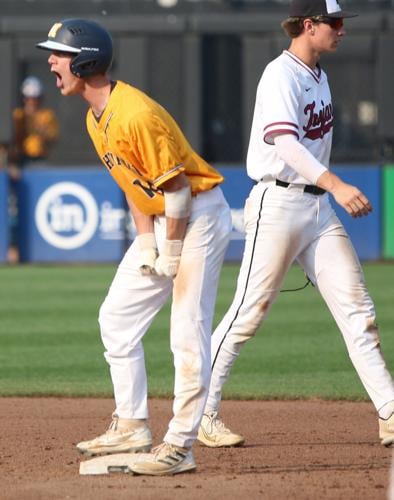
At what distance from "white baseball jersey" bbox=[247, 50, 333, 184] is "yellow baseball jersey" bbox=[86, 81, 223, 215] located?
48 cm

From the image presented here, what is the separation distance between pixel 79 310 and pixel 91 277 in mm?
3075

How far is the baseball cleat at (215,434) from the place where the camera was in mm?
6578

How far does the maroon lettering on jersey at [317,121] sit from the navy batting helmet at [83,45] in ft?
3.47

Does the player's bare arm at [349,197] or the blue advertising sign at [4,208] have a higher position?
the player's bare arm at [349,197]

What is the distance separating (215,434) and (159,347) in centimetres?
383

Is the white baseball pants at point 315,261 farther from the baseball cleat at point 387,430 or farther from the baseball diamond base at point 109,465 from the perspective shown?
the baseball diamond base at point 109,465

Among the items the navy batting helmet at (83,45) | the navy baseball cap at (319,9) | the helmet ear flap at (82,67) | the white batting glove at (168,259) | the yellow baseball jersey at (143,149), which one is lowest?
the white batting glove at (168,259)

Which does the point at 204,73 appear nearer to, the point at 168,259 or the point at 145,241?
the point at 145,241

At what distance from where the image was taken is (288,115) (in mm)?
6066

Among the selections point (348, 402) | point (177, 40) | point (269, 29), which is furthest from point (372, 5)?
point (348, 402)

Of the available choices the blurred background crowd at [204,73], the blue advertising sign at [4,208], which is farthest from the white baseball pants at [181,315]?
the blurred background crowd at [204,73]

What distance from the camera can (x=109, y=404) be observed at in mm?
8125

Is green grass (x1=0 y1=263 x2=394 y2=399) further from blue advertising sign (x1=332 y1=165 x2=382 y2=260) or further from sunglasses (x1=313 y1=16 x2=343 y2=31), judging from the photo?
sunglasses (x1=313 y1=16 x2=343 y2=31)

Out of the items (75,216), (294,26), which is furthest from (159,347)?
(75,216)
